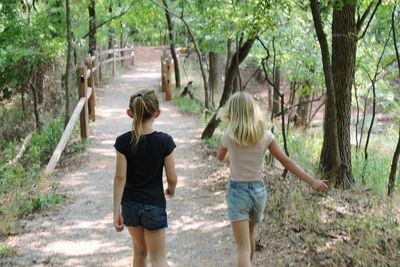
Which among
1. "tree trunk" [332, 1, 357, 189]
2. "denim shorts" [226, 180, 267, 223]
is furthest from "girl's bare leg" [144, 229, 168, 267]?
"tree trunk" [332, 1, 357, 189]

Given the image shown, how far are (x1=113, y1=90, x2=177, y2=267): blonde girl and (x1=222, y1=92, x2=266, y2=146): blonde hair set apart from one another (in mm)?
495

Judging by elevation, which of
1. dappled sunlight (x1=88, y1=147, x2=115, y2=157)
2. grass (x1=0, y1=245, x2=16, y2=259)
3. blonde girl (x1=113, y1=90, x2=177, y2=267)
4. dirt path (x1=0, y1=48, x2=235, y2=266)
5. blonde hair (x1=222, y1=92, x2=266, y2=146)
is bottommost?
dappled sunlight (x1=88, y1=147, x2=115, y2=157)

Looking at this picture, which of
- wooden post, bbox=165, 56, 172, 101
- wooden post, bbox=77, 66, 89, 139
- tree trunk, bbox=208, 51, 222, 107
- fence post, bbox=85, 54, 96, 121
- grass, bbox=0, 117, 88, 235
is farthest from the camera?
tree trunk, bbox=208, 51, 222, 107

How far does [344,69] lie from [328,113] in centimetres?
113

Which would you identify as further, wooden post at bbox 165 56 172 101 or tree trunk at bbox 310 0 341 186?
wooden post at bbox 165 56 172 101

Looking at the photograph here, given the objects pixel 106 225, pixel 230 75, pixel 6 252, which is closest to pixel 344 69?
pixel 106 225

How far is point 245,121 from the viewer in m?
3.86

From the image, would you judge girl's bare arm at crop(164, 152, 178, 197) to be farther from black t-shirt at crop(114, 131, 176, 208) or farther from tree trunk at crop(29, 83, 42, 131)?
tree trunk at crop(29, 83, 42, 131)

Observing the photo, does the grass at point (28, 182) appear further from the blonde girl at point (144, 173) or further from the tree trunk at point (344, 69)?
the tree trunk at point (344, 69)

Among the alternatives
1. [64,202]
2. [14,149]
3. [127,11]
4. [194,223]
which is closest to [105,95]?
[127,11]

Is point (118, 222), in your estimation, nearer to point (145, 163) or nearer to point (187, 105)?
point (145, 163)

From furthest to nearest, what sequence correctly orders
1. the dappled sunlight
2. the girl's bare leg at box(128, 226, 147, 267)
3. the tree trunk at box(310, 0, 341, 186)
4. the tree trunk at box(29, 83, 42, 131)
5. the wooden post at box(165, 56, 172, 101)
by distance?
the wooden post at box(165, 56, 172, 101), the tree trunk at box(29, 83, 42, 131), the dappled sunlight, the tree trunk at box(310, 0, 341, 186), the girl's bare leg at box(128, 226, 147, 267)

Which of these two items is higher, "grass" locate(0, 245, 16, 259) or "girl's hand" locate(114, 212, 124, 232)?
"girl's hand" locate(114, 212, 124, 232)

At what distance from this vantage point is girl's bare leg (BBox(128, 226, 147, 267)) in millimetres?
3850
